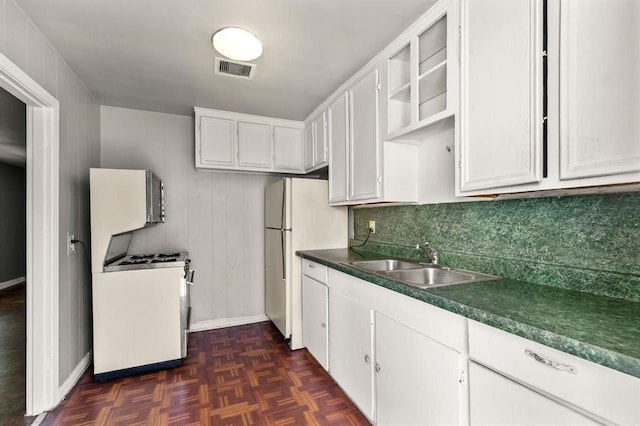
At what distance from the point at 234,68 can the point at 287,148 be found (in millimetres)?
1259

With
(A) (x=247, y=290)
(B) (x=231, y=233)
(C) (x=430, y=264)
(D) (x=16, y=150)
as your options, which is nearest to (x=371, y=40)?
(C) (x=430, y=264)

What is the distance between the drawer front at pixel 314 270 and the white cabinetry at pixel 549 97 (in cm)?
127

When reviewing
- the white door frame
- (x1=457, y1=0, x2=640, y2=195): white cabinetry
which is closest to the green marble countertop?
(x1=457, y1=0, x2=640, y2=195): white cabinetry

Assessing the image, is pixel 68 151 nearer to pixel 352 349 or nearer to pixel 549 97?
pixel 352 349

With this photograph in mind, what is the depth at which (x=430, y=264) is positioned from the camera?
82.4 inches

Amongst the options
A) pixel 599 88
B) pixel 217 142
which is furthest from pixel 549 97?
pixel 217 142

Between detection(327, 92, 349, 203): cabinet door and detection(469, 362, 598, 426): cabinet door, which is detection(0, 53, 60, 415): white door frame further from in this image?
detection(469, 362, 598, 426): cabinet door

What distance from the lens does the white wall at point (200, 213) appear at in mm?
3199

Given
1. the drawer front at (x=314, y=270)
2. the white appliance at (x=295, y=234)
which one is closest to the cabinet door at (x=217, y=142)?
the white appliance at (x=295, y=234)

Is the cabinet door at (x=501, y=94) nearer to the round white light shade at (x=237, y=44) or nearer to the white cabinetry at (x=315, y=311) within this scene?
the round white light shade at (x=237, y=44)

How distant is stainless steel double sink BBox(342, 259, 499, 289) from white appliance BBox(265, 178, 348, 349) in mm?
796

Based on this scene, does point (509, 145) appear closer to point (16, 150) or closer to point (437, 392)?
point (437, 392)

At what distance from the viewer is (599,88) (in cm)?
101

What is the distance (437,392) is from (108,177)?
2.63 meters
